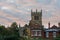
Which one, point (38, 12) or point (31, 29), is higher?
point (38, 12)

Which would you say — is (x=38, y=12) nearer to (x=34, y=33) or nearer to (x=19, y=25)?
(x=19, y=25)

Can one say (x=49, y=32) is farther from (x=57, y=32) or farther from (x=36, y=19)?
(x=36, y=19)

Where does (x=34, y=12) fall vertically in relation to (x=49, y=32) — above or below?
above

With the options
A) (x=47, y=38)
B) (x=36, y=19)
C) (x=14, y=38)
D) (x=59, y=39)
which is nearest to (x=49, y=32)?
(x=47, y=38)

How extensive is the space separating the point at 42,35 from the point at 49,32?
9.51 ft

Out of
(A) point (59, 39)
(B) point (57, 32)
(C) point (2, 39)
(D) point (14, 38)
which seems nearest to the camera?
(C) point (2, 39)

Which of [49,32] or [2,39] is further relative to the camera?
[49,32]

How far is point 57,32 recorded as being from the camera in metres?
93.4

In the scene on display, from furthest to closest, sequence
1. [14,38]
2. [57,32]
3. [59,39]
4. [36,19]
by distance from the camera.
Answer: [36,19]
[57,32]
[59,39]
[14,38]

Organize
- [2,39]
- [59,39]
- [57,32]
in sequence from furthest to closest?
[57,32] < [59,39] < [2,39]

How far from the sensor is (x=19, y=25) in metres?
116

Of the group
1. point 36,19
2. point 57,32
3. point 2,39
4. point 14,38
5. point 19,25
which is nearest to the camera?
point 2,39

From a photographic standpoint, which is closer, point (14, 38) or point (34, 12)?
point (14, 38)

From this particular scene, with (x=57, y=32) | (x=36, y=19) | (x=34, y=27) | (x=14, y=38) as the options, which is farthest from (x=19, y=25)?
(x=14, y=38)
